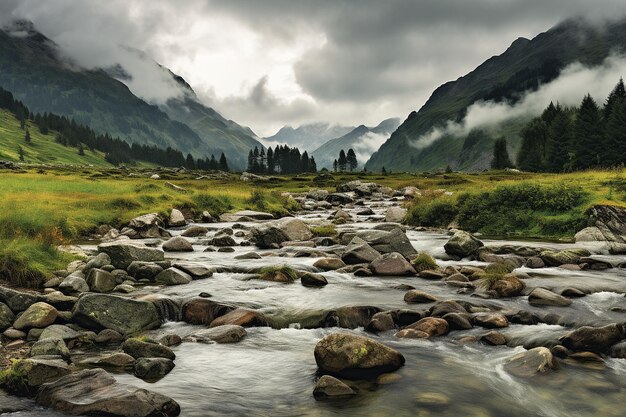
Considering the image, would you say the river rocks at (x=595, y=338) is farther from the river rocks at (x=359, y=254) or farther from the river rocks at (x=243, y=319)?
the river rocks at (x=359, y=254)

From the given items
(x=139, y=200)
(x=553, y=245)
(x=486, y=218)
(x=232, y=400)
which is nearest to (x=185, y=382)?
(x=232, y=400)

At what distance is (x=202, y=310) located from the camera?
12.7m

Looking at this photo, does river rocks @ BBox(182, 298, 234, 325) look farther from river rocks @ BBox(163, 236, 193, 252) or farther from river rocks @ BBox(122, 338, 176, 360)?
river rocks @ BBox(163, 236, 193, 252)

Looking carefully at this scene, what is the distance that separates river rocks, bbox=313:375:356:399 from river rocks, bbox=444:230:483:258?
15.8 meters

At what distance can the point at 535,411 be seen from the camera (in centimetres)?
741

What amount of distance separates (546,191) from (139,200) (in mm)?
32707

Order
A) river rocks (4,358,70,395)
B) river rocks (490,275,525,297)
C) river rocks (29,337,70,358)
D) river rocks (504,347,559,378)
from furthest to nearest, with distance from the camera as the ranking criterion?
1. river rocks (490,275,525,297)
2. river rocks (29,337,70,358)
3. river rocks (504,347,559,378)
4. river rocks (4,358,70,395)

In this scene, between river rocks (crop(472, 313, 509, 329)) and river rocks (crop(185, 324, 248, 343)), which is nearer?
river rocks (crop(185, 324, 248, 343))

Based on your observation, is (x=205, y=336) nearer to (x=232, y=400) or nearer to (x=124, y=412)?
(x=232, y=400)

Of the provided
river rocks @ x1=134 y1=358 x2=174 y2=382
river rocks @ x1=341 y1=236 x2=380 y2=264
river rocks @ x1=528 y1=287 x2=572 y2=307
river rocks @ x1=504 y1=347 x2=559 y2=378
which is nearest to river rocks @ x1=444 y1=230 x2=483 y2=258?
river rocks @ x1=341 y1=236 x2=380 y2=264

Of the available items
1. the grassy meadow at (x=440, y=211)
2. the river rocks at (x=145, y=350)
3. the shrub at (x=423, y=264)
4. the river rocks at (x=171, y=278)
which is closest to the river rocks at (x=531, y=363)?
the river rocks at (x=145, y=350)

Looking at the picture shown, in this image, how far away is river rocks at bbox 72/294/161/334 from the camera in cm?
1115

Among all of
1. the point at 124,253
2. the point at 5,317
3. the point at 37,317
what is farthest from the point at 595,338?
the point at 124,253

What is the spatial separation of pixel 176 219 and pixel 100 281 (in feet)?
76.0
